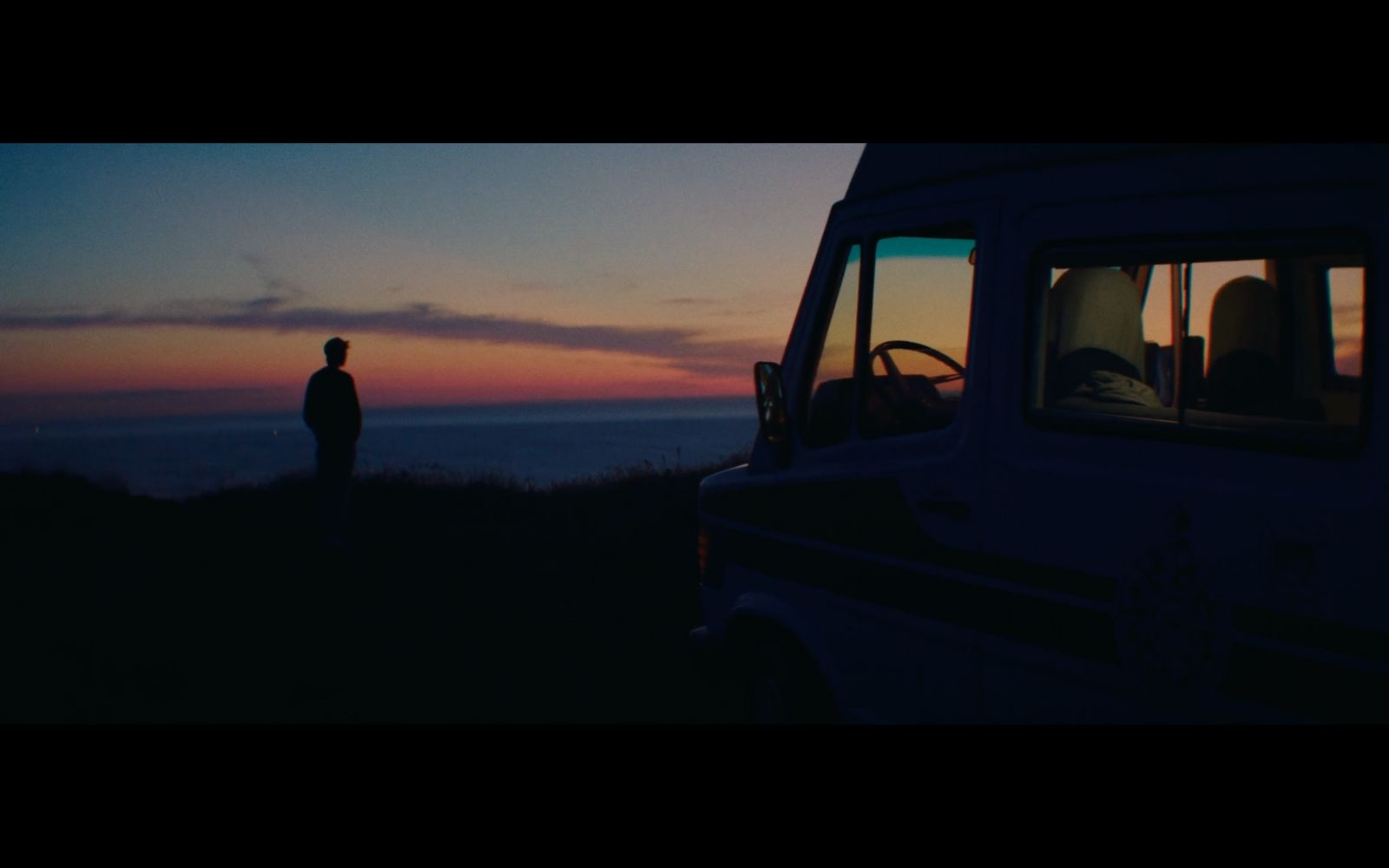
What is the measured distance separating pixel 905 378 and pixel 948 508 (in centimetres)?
83

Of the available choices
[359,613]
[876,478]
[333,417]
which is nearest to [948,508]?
[876,478]

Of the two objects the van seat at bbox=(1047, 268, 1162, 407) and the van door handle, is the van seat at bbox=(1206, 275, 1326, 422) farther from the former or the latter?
the van door handle

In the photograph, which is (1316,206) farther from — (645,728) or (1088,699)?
(645,728)

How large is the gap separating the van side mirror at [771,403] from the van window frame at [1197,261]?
1.13 m

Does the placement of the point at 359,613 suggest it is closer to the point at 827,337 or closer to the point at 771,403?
the point at 771,403

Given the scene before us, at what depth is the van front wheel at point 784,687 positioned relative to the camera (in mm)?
3945

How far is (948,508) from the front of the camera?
3.24 metres

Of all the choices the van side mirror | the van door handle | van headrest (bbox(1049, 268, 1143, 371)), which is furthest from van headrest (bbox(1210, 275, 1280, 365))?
the van side mirror

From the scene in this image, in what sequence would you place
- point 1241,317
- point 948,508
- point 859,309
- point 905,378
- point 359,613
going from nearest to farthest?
point 948,508 < point 1241,317 < point 859,309 < point 905,378 < point 359,613

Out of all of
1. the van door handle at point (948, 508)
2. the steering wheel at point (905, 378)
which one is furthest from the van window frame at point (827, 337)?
the van door handle at point (948, 508)

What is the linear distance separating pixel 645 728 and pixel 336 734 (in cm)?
130

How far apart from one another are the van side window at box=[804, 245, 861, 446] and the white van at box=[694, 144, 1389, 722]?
0.4 inches

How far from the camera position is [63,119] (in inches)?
169

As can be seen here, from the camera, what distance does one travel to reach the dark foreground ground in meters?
5.69
